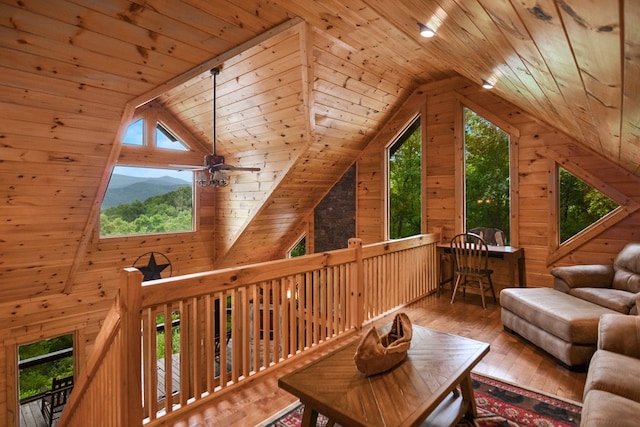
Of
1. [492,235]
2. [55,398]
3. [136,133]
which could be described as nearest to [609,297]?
[492,235]

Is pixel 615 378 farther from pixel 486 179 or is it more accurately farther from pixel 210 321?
pixel 486 179

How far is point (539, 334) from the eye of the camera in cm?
296

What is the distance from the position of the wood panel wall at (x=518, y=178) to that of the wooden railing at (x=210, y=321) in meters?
1.66

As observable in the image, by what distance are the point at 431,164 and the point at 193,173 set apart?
4.02 metres

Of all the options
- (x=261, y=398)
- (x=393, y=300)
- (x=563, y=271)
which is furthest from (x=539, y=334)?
(x=261, y=398)

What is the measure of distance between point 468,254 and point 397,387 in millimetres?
3331

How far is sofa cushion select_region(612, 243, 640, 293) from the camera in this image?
3225 mm

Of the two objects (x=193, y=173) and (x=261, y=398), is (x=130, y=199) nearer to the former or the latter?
(x=193, y=173)

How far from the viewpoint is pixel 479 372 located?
8.76 feet

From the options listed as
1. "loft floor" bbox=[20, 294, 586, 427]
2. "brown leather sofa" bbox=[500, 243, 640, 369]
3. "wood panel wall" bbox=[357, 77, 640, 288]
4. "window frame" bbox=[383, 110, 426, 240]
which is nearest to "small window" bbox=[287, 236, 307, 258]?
"wood panel wall" bbox=[357, 77, 640, 288]

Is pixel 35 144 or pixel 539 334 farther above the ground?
pixel 35 144

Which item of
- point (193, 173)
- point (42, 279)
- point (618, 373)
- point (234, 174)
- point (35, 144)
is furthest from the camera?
point (193, 173)

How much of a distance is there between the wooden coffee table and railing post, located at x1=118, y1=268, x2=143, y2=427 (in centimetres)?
84

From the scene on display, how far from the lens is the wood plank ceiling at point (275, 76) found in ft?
3.63
